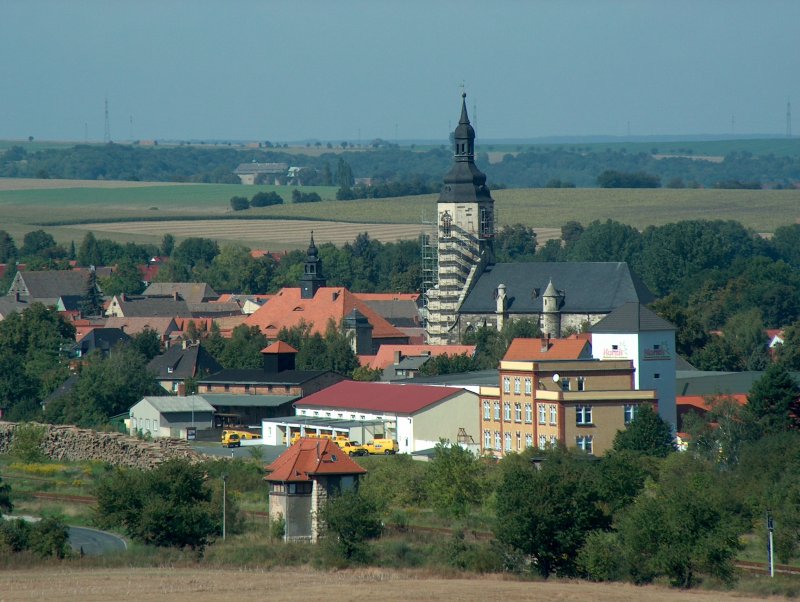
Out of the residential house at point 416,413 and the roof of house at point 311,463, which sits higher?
the roof of house at point 311,463

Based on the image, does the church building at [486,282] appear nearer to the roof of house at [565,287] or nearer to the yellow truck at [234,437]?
the roof of house at [565,287]

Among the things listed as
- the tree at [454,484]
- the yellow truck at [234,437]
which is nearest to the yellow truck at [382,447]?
the yellow truck at [234,437]

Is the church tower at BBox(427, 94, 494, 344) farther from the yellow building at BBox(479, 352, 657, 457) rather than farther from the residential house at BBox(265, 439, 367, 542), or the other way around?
the residential house at BBox(265, 439, 367, 542)

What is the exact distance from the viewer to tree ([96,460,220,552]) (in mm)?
55344

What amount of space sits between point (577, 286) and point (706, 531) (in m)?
70.3

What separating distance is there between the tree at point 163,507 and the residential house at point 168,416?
30725 mm

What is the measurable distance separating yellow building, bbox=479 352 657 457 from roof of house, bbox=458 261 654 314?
37538 mm

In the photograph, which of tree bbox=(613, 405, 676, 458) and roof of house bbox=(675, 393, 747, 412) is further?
roof of house bbox=(675, 393, 747, 412)

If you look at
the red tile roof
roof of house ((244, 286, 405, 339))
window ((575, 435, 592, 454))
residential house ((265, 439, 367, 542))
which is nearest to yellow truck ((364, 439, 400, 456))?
window ((575, 435, 592, 454))

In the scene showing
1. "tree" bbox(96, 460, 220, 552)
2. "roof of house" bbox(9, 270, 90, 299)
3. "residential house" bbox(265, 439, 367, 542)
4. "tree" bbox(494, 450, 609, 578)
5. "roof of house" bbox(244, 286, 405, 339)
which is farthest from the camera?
"roof of house" bbox(9, 270, 90, 299)

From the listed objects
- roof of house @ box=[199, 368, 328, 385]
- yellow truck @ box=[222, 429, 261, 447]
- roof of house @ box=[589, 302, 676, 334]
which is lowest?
yellow truck @ box=[222, 429, 261, 447]

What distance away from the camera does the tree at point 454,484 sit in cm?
6494

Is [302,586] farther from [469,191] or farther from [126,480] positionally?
[469,191]

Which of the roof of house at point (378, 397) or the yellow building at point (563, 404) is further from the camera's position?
the roof of house at point (378, 397)
